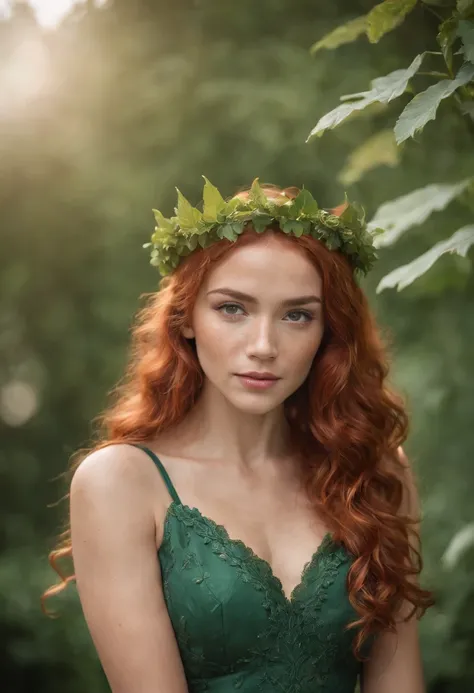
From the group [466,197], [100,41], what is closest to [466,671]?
[466,197]

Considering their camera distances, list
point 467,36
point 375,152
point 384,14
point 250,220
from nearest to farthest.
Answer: point 467,36
point 384,14
point 250,220
point 375,152

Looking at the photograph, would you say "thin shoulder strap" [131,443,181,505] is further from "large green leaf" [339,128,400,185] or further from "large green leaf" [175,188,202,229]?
"large green leaf" [339,128,400,185]

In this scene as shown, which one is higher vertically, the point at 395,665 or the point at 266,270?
the point at 266,270

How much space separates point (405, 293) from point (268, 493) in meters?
1.33

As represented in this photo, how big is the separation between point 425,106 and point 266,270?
1.43ft

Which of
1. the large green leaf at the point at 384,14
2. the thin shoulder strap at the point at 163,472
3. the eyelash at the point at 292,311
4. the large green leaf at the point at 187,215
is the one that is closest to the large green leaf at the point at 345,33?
the large green leaf at the point at 384,14

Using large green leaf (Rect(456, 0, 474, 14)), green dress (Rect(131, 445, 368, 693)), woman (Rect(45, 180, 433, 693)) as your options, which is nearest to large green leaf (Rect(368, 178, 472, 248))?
woman (Rect(45, 180, 433, 693))

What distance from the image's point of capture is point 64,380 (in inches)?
138

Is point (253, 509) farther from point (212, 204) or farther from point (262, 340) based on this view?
point (212, 204)

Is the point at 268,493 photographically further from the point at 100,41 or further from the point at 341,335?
the point at 100,41

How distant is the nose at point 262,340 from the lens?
1788 mm

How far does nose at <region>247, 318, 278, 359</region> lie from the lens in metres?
1.79

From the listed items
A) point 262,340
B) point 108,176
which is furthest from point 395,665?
point 108,176

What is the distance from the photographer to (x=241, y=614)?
1765 mm
